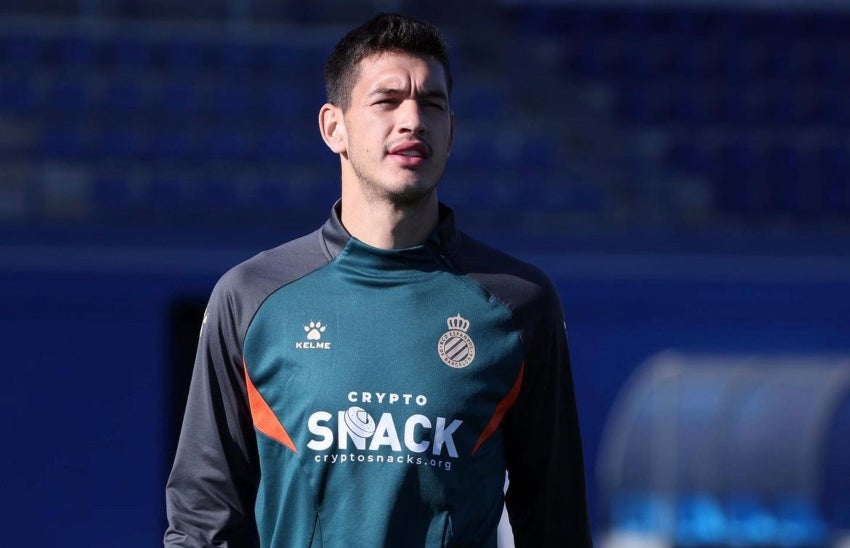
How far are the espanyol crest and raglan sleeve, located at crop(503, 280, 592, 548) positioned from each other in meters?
0.09

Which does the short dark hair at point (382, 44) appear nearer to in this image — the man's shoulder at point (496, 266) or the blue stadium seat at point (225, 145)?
the man's shoulder at point (496, 266)

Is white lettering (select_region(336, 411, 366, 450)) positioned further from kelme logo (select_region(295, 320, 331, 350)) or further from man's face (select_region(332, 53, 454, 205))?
man's face (select_region(332, 53, 454, 205))

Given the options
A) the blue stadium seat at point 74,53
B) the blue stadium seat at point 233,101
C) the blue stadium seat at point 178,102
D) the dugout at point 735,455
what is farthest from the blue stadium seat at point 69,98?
the dugout at point 735,455

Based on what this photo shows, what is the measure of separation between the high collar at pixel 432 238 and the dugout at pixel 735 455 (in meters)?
4.38

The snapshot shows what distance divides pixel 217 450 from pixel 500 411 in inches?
15.3

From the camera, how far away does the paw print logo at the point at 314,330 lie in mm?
1965

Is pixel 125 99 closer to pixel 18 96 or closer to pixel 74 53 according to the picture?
pixel 74 53

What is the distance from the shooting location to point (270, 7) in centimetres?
1016

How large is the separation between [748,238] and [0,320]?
15.2 feet

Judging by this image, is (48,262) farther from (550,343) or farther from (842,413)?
(550,343)

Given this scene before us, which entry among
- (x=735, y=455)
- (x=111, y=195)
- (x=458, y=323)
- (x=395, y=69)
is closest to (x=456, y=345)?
(x=458, y=323)

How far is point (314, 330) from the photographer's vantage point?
6.48 ft

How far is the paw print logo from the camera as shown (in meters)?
1.96

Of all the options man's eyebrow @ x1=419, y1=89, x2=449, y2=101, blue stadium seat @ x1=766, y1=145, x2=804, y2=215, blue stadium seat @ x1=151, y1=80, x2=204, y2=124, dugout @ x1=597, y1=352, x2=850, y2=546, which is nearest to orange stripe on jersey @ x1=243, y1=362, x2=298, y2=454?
man's eyebrow @ x1=419, y1=89, x2=449, y2=101
